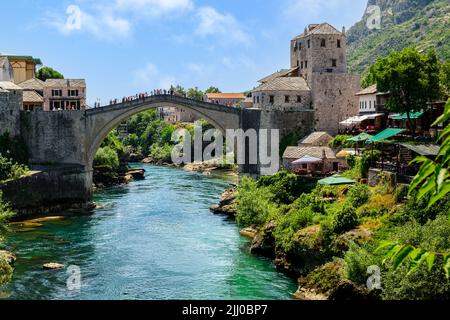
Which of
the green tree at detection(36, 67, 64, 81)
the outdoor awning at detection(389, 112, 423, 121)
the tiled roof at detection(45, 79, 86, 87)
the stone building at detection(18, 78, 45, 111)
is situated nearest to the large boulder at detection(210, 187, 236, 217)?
the outdoor awning at detection(389, 112, 423, 121)

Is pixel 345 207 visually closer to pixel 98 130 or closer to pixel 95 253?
pixel 95 253

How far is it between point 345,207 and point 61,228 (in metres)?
25.9

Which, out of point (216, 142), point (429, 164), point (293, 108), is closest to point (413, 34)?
point (216, 142)

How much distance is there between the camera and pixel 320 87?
219 ft

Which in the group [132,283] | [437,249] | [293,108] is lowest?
[132,283]

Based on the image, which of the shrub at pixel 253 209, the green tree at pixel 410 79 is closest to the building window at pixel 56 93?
the shrub at pixel 253 209

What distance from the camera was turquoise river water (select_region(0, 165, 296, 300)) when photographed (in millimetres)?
Answer: 33062

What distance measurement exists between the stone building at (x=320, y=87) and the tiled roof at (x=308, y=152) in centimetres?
978

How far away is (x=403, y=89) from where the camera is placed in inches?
1909

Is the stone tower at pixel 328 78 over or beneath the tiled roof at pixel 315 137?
over

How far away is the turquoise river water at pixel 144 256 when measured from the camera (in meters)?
33.1

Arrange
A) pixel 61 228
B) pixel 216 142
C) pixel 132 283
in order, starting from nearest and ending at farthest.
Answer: pixel 132 283 → pixel 61 228 → pixel 216 142

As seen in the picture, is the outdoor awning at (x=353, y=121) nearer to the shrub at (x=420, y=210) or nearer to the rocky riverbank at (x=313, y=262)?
the rocky riverbank at (x=313, y=262)

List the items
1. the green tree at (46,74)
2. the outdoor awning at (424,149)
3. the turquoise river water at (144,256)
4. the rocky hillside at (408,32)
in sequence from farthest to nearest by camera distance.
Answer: the rocky hillside at (408,32)
the green tree at (46,74)
the outdoor awning at (424,149)
the turquoise river water at (144,256)
